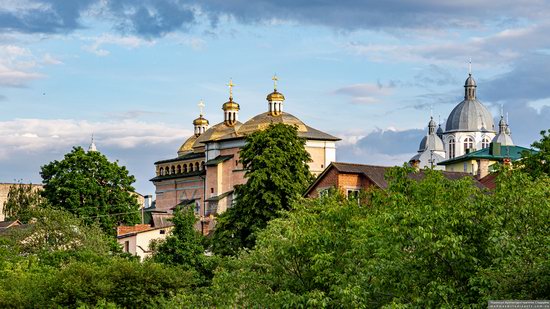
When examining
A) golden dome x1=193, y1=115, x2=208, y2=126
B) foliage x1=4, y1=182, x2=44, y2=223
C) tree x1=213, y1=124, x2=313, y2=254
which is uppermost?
golden dome x1=193, y1=115, x2=208, y2=126

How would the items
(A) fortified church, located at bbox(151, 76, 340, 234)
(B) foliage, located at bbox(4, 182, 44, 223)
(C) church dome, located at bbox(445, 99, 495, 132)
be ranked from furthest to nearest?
(C) church dome, located at bbox(445, 99, 495, 132)
(B) foliage, located at bbox(4, 182, 44, 223)
(A) fortified church, located at bbox(151, 76, 340, 234)

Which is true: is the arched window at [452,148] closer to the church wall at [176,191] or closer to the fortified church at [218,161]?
the fortified church at [218,161]

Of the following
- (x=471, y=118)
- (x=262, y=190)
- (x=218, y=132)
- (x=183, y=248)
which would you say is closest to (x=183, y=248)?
(x=183, y=248)

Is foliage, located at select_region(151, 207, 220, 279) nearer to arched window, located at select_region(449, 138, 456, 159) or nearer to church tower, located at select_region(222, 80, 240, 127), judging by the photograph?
church tower, located at select_region(222, 80, 240, 127)

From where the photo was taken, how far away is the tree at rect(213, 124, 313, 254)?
63.5 metres

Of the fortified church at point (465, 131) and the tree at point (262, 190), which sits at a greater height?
the fortified church at point (465, 131)

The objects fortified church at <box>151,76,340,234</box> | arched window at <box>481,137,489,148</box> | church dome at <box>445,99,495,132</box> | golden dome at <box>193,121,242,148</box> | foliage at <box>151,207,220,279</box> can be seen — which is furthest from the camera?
church dome at <box>445,99,495,132</box>

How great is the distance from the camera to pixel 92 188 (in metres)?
96.8

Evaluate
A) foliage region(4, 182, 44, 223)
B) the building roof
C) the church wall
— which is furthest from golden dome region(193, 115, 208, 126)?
the building roof

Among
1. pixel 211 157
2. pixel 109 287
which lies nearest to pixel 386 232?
pixel 109 287

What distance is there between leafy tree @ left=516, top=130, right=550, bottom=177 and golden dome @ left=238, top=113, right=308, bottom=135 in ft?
219

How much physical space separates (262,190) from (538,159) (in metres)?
17.4

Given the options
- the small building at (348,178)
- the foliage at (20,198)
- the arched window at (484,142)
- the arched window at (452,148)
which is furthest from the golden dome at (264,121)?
the arched window at (452,148)

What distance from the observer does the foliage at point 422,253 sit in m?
29.5
